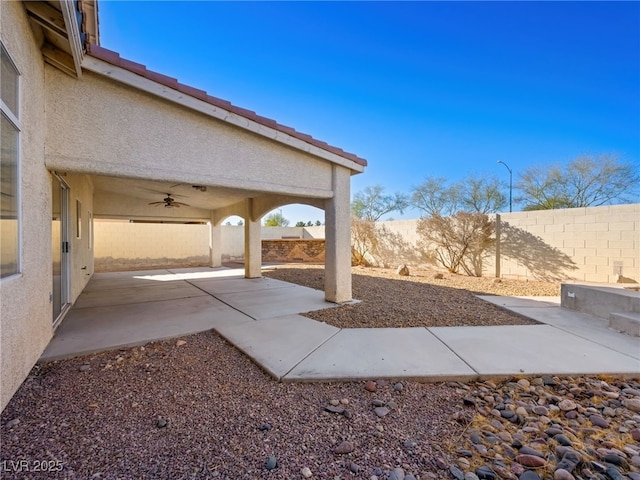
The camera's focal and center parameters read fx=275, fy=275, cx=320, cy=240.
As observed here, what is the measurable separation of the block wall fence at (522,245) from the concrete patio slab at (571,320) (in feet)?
9.25

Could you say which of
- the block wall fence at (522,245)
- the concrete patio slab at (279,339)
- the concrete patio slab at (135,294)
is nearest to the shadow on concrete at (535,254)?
the block wall fence at (522,245)

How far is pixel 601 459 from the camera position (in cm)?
199

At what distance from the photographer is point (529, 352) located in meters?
3.71

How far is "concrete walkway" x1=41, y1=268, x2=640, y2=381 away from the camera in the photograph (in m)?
3.28

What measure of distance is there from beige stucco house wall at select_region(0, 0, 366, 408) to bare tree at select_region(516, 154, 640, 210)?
1739cm

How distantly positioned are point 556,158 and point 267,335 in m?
20.4

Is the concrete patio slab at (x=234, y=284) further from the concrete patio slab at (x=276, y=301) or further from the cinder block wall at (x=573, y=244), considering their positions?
the cinder block wall at (x=573, y=244)

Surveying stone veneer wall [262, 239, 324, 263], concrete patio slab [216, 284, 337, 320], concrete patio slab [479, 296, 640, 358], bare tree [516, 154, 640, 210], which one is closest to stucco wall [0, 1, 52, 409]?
concrete patio slab [216, 284, 337, 320]

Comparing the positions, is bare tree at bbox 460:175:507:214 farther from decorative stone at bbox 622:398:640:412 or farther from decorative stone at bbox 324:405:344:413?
decorative stone at bbox 324:405:344:413

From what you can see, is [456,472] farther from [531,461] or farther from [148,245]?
[148,245]

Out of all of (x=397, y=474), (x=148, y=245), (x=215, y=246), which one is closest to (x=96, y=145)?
(x=397, y=474)

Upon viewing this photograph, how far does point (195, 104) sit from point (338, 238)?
3827mm

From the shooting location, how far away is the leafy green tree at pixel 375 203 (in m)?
29.8

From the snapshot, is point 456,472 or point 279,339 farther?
point 279,339
